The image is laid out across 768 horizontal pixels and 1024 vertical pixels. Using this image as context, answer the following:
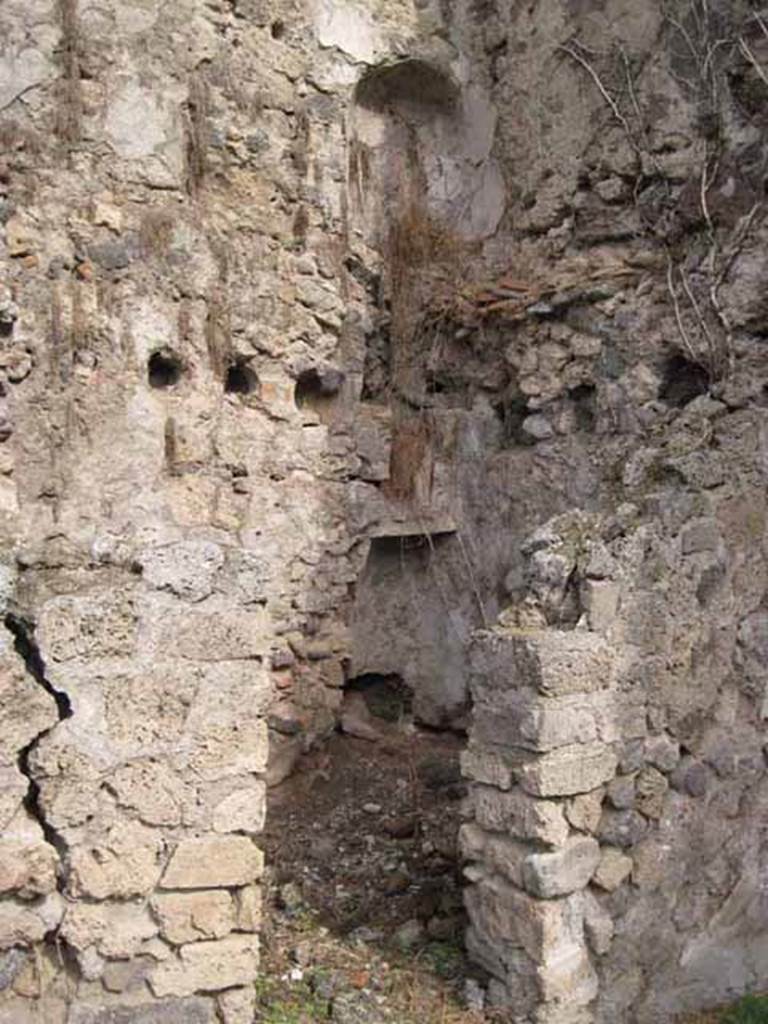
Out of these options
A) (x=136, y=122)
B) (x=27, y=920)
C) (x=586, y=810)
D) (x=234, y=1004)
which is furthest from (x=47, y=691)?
(x=136, y=122)

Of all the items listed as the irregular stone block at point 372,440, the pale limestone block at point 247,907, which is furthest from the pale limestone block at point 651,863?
the irregular stone block at point 372,440

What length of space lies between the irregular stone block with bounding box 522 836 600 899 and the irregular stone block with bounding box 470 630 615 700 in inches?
20.7

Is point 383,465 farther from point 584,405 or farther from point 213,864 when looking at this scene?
point 213,864

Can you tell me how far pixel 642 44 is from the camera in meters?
6.30

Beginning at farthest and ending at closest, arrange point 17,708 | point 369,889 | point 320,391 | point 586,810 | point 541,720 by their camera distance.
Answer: point 320,391
point 369,889
point 586,810
point 541,720
point 17,708

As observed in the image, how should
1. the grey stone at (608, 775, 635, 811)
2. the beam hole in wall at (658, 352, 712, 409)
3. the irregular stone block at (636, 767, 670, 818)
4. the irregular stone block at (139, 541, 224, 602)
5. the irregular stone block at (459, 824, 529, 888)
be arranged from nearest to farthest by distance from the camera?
the irregular stone block at (139, 541, 224, 602)
the irregular stone block at (459, 824, 529, 888)
the grey stone at (608, 775, 635, 811)
the irregular stone block at (636, 767, 670, 818)
the beam hole in wall at (658, 352, 712, 409)

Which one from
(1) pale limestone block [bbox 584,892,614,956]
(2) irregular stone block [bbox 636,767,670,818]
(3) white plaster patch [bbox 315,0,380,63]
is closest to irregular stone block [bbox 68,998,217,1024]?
(1) pale limestone block [bbox 584,892,614,956]

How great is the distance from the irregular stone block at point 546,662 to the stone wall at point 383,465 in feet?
0.05

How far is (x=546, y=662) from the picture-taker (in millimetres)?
3488

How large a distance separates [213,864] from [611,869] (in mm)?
1472

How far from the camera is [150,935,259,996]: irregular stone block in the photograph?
293 cm

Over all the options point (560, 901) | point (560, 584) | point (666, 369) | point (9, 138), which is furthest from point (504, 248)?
point (560, 901)

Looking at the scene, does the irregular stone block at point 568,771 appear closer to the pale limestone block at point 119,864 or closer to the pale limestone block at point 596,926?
the pale limestone block at point 596,926

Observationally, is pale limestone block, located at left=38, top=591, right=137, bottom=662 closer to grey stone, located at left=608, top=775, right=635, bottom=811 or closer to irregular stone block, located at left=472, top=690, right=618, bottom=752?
irregular stone block, located at left=472, top=690, right=618, bottom=752
